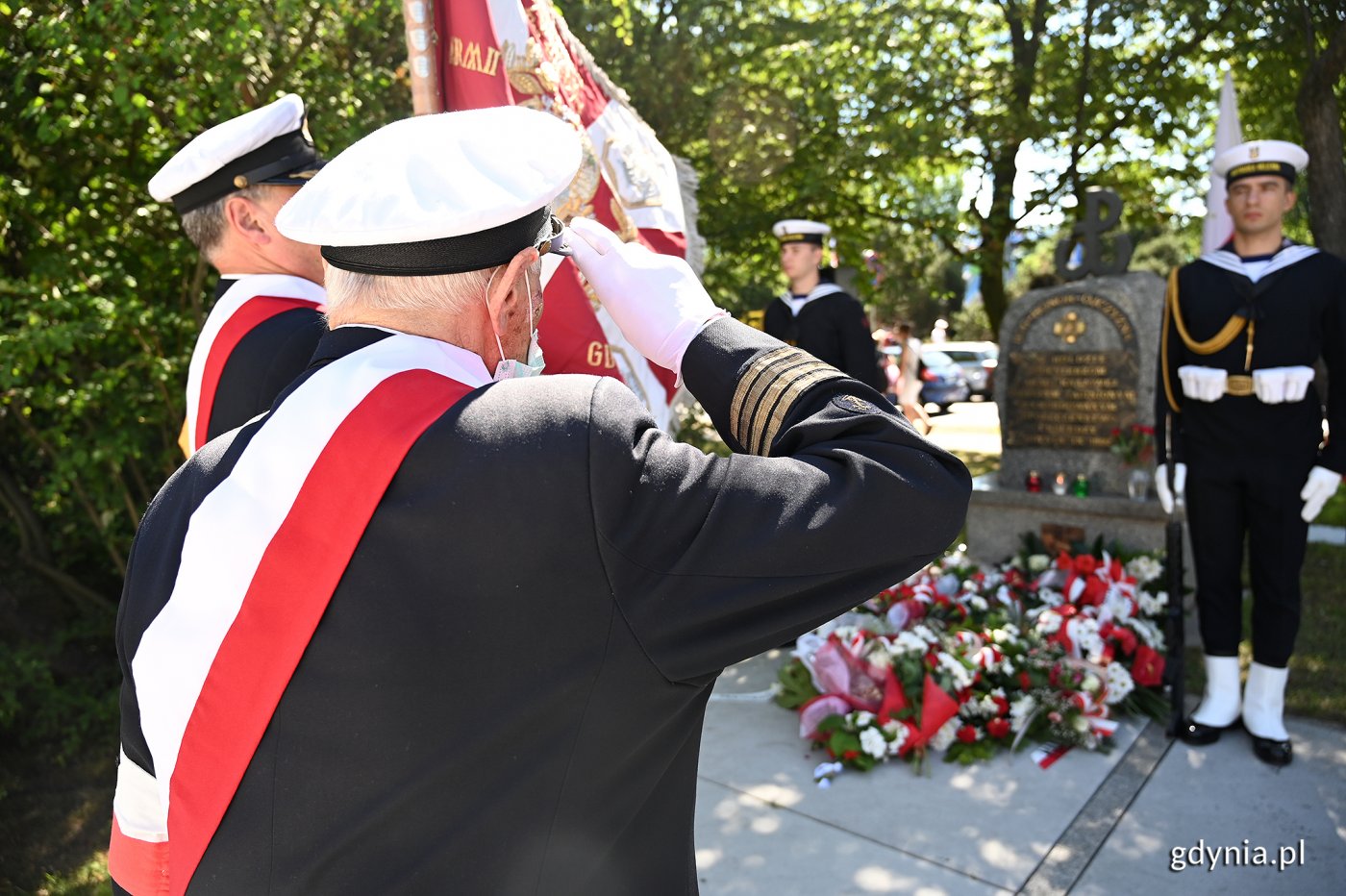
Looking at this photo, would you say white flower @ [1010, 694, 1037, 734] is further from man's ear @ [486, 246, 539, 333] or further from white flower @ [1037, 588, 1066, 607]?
man's ear @ [486, 246, 539, 333]

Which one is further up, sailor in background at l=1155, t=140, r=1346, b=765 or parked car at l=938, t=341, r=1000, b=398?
sailor in background at l=1155, t=140, r=1346, b=765

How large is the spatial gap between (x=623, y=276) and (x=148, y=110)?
358cm

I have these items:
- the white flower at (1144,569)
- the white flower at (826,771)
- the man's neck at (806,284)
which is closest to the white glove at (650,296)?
the white flower at (826,771)

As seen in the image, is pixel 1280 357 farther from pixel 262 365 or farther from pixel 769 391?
pixel 262 365

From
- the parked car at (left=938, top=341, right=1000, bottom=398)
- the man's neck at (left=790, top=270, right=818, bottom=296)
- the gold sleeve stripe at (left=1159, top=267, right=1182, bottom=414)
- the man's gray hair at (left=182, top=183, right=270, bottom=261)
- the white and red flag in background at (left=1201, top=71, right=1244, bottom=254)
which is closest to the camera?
the man's gray hair at (left=182, top=183, right=270, bottom=261)

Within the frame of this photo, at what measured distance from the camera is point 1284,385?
142 inches

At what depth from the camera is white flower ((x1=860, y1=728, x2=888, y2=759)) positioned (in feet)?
11.8

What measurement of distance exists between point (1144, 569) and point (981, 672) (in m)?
1.29

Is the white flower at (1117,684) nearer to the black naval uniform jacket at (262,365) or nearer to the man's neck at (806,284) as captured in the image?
the man's neck at (806,284)

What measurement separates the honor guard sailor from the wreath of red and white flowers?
2.75 meters

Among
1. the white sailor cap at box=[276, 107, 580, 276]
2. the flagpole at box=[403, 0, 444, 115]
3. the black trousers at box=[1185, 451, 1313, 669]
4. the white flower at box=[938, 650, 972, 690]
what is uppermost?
the flagpole at box=[403, 0, 444, 115]

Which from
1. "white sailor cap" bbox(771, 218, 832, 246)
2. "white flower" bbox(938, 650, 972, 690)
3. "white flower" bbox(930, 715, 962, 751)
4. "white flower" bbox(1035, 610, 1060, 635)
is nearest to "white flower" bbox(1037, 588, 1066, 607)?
"white flower" bbox(1035, 610, 1060, 635)

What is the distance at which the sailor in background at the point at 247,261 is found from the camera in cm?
195

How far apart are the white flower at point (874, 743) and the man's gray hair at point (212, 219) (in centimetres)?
269
